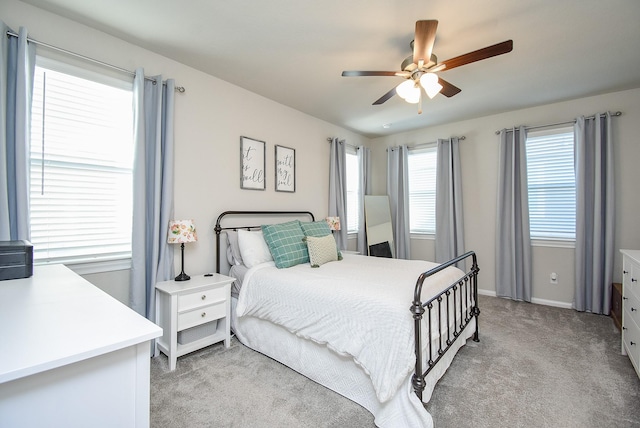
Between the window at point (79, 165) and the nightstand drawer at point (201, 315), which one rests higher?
the window at point (79, 165)

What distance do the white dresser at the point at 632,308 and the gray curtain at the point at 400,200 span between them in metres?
2.66

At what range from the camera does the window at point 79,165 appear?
2.01 meters

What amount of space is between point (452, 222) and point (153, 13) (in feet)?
13.8

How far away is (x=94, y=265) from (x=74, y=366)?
1.83 meters

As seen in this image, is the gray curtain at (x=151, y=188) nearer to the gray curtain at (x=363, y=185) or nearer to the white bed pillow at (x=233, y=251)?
the white bed pillow at (x=233, y=251)

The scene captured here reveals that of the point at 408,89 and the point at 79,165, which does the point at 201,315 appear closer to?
the point at 79,165

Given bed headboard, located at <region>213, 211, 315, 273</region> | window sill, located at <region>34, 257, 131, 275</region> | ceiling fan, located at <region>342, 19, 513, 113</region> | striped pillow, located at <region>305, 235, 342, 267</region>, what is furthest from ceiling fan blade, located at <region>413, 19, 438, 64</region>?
window sill, located at <region>34, 257, 131, 275</region>

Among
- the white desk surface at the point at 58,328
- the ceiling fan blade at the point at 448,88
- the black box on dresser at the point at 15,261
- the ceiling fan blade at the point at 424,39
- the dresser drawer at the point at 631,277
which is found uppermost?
the ceiling fan blade at the point at 424,39

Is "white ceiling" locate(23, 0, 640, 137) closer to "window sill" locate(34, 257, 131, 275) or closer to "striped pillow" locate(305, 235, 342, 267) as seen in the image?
"striped pillow" locate(305, 235, 342, 267)

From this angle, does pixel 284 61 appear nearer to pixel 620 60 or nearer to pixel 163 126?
pixel 163 126

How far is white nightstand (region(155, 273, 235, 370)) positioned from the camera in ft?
7.38

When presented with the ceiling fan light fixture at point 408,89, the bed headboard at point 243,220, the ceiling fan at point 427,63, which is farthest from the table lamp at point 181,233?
the ceiling fan light fixture at point 408,89

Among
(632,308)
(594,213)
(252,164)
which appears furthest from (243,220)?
(594,213)

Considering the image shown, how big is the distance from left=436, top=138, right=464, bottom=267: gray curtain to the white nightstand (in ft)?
10.8
